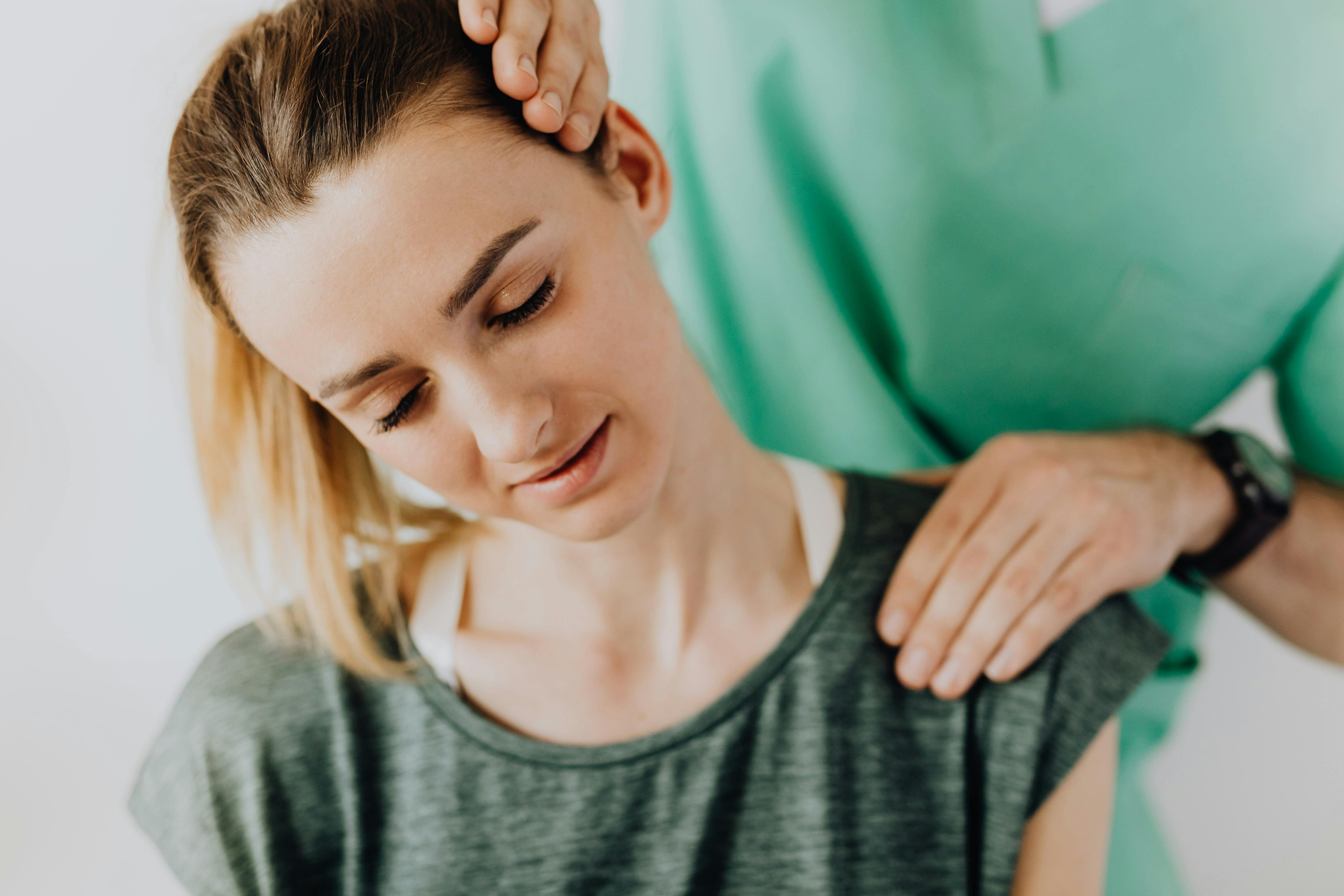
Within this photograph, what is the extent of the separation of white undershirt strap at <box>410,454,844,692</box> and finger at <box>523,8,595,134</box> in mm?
419

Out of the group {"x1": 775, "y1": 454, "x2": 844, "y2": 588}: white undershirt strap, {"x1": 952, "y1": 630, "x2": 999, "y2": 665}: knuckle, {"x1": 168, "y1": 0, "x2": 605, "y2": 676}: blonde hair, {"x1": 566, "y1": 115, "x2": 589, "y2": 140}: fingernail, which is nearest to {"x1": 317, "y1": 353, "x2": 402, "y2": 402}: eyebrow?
{"x1": 168, "y1": 0, "x2": 605, "y2": 676}: blonde hair

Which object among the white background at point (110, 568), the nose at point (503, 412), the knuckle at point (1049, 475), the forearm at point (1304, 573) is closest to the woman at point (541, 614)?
the nose at point (503, 412)

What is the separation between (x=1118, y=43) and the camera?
0.94m

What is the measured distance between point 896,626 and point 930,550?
3.1 inches

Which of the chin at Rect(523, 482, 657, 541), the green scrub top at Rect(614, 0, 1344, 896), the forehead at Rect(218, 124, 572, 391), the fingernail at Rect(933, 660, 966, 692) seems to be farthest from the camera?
the green scrub top at Rect(614, 0, 1344, 896)

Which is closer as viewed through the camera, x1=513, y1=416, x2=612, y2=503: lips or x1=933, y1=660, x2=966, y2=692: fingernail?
x1=513, y1=416, x2=612, y2=503: lips

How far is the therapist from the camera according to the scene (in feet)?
2.84

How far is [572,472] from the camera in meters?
0.68

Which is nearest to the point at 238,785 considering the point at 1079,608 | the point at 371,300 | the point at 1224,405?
the point at 371,300

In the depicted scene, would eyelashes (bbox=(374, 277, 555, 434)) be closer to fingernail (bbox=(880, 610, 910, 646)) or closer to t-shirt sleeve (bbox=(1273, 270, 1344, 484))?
fingernail (bbox=(880, 610, 910, 646))

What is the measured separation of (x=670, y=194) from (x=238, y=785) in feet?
2.13

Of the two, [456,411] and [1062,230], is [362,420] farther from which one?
[1062,230]

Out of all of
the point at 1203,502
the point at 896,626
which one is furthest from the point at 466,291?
the point at 1203,502

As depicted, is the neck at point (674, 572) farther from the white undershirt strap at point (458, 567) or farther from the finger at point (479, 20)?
the finger at point (479, 20)
